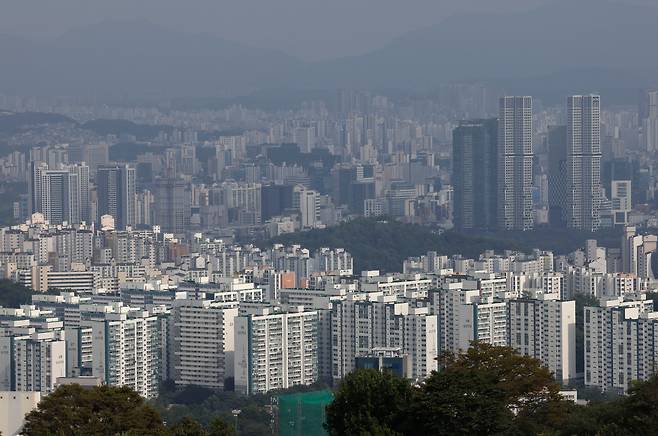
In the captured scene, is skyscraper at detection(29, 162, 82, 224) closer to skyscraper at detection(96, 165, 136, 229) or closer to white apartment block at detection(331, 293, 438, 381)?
skyscraper at detection(96, 165, 136, 229)

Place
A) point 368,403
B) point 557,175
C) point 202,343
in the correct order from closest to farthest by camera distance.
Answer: point 368,403 < point 202,343 < point 557,175

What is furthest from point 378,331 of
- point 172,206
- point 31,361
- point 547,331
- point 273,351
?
point 172,206

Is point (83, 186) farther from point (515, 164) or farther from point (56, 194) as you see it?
point (515, 164)

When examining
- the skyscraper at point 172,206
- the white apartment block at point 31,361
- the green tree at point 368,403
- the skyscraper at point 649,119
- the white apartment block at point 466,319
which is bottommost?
the white apartment block at point 31,361

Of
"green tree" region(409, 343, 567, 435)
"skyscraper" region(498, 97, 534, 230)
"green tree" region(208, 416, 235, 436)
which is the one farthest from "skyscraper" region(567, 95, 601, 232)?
"green tree" region(208, 416, 235, 436)

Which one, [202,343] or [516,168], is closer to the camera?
[202,343]

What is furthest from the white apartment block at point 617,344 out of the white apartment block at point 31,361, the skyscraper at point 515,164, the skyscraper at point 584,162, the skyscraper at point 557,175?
the skyscraper at point 557,175

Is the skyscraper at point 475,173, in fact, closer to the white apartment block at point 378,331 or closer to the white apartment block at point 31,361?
the white apartment block at point 378,331
